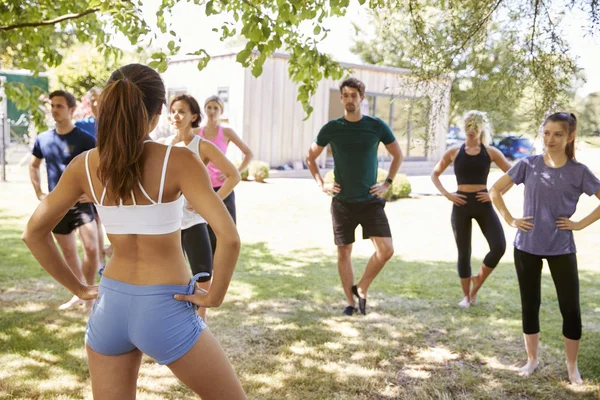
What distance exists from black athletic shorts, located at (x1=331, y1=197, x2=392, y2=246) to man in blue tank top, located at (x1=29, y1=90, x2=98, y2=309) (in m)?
2.27

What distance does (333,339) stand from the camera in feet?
17.5

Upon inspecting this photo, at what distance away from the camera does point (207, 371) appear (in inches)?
89.8

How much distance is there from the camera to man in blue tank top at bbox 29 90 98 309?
575 cm

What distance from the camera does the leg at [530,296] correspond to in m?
4.39

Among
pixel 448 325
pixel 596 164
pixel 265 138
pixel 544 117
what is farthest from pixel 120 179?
pixel 265 138

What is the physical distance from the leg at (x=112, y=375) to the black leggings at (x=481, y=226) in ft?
14.5

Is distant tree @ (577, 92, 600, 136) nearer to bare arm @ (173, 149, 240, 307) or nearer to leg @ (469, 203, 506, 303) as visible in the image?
leg @ (469, 203, 506, 303)

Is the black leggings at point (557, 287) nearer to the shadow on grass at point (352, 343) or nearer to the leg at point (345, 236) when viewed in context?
the shadow on grass at point (352, 343)

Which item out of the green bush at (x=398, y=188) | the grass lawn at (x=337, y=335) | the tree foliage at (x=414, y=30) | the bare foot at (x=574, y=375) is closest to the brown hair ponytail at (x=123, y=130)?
the tree foliage at (x=414, y=30)

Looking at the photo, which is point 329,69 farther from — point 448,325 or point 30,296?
point 30,296

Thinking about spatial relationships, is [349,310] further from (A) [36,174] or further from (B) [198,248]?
(A) [36,174]

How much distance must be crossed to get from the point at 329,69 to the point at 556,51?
67.4 inches

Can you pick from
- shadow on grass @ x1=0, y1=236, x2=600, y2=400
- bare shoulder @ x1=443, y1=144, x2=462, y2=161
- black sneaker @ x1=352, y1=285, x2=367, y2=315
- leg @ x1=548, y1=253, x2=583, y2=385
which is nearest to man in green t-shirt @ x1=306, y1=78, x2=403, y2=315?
black sneaker @ x1=352, y1=285, x2=367, y2=315

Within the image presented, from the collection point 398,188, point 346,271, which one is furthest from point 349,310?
point 398,188
